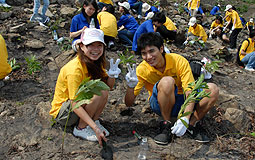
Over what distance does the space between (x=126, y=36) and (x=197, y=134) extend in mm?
4258

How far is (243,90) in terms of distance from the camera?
5.14 metres

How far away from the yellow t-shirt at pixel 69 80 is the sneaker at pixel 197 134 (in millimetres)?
1440

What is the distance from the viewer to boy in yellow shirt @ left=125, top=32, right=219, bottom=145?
2.63 m

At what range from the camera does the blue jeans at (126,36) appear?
6430 mm

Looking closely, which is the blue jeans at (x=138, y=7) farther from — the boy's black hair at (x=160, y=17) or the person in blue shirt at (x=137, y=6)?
the boy's black hair at (x=160, y=17)

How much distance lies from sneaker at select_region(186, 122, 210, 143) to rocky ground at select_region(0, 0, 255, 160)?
66mm

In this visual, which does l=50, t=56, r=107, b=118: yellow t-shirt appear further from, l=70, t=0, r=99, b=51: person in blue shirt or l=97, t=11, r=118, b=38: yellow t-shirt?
l=97, t=11, r=118, b=38: yellow t-shirt

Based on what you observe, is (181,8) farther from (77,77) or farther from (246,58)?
(77,77)

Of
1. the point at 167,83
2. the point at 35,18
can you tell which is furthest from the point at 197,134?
the point at 35,18

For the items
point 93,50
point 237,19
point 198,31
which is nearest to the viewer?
point 93,50

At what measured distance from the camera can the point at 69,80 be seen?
236cm

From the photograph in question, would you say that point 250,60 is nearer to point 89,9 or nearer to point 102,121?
point 89,9

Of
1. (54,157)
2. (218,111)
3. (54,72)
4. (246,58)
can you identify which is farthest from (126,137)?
(246,58)

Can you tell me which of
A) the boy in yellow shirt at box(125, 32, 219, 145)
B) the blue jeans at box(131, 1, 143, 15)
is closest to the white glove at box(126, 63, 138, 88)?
the boy in yellow shirt at box(125, 32, 219, 145)
